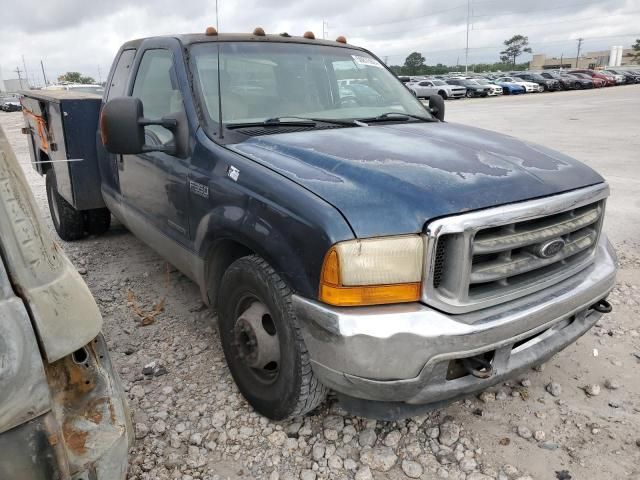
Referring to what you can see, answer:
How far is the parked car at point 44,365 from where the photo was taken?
1.31 metres

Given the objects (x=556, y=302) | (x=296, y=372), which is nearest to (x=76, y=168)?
(x=296, y=372)

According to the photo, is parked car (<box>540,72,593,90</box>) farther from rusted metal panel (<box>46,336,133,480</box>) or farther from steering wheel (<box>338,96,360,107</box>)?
rusted metal panel (<box>46,336,133,480</box>)

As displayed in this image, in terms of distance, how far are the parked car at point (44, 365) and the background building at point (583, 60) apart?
300 feet

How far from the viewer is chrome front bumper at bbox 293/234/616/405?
1927 millimetres

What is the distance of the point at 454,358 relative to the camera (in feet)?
6.53

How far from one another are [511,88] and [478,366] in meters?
36.1

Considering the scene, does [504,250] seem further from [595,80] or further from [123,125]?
[595,80]

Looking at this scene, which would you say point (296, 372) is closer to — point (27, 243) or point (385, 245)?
point (385, 245)

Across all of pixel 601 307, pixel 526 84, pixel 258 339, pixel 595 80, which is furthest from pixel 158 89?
pixel 595 80

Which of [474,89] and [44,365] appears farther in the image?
[474,89]

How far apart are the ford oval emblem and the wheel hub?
47.4 inches

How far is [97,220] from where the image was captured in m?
5.35

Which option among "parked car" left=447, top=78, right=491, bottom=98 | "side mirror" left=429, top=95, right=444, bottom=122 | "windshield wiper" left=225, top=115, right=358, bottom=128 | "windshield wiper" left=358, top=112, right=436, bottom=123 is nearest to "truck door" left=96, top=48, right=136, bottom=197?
"windshield wiper" left=225, top=115, right=358, bottom=128

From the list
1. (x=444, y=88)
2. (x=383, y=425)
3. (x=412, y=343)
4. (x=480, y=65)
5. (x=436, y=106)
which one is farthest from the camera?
(x=480, y=65)
